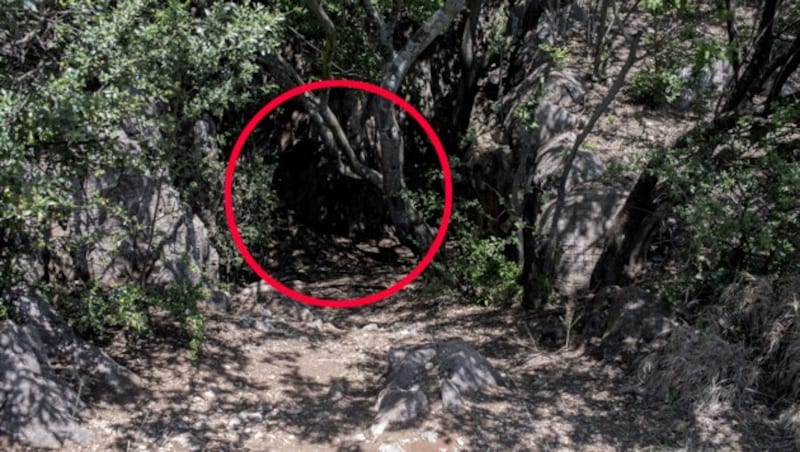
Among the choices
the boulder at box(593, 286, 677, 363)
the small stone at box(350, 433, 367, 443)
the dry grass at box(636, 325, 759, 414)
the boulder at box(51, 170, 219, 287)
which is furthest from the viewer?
the boulder at box(51, 170, 219, 287)

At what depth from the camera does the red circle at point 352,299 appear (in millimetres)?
7227

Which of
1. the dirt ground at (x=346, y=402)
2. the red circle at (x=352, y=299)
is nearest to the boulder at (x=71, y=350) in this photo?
the dirt ground at (x=346, y=402)

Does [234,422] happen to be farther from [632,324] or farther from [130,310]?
[632,324]

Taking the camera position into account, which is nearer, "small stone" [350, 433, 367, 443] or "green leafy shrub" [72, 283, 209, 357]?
"small stone" [350, 433, 367, 443]

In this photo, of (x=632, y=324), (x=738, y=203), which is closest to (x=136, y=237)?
(x=632, y=324)

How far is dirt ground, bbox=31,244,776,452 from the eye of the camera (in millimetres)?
4785

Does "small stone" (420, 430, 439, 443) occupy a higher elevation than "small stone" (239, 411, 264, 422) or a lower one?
higher

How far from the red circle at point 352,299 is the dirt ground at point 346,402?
1065 millimetres

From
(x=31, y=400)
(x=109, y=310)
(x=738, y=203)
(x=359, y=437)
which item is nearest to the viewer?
(x=31, y=400)

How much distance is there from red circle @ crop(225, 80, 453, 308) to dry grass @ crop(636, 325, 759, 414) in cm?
293

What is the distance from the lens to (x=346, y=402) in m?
5.55

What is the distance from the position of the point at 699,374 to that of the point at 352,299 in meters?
5.11

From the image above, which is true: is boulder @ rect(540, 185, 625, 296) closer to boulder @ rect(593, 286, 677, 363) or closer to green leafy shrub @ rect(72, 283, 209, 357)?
boulder @ rect(593, 286, 677, 363)

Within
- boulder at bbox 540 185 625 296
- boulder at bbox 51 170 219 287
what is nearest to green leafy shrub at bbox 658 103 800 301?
boulder at bbox 540 185 625 296
